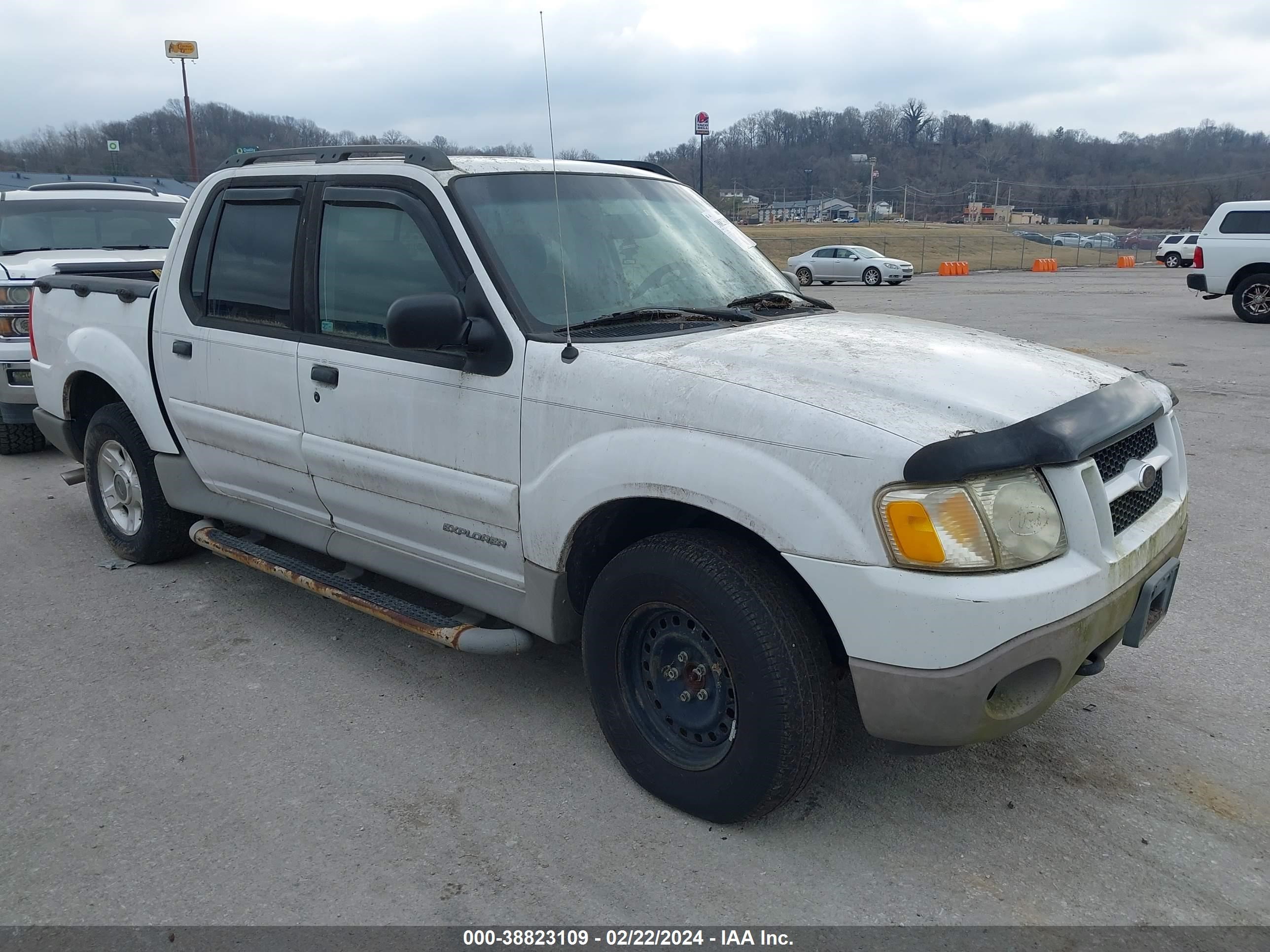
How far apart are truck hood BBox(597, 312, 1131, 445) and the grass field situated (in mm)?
37746

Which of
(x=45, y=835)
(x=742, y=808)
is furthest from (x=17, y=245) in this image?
(x=742, y=808)

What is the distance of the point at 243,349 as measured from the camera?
4.34 metres

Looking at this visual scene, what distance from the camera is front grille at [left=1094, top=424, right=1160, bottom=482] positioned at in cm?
295

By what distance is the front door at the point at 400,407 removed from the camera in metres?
3.49

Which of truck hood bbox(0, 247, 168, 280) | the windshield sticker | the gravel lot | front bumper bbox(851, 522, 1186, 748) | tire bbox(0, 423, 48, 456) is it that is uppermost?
the windshield sticker

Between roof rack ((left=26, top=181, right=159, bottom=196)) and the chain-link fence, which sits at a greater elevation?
roof rack ((left=26, top=181, right=159, bottom=196))

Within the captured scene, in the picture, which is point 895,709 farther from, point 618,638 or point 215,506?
point 215,506

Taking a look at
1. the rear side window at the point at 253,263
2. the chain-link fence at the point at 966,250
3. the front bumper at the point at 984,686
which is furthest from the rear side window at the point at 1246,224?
the chain-link fence at the point at 966,250

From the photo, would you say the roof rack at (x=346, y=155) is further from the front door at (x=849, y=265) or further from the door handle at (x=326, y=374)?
the front door at (x=849, y=265)

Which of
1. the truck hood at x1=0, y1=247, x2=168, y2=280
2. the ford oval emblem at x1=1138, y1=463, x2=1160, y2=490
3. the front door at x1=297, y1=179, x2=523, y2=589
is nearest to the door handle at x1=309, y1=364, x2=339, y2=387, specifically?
the front door at x1=297, y1=179, x2=523, y2=589

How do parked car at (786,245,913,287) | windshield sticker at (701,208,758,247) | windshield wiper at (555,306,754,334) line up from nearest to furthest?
1. windshield wiper at (555,306,754,334)
2. windshield sticker at (701,208,758,247)
3. parked car at (786,245,913,287)

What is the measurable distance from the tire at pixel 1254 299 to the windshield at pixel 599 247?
52.8ft

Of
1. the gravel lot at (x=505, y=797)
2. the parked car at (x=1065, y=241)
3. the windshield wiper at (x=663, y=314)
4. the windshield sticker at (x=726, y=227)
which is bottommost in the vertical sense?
the gravel lot at (x=505, y=797)

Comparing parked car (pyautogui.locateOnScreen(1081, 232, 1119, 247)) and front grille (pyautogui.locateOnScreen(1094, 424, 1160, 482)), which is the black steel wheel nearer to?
front grille (pyautogui.locateOnScreen(1094, 424, 1160, 482))
